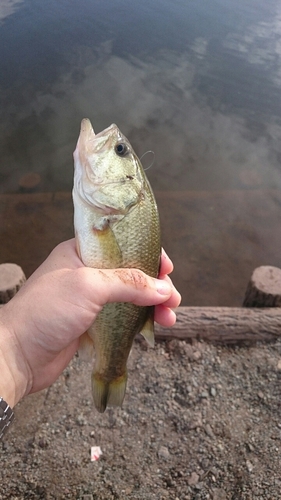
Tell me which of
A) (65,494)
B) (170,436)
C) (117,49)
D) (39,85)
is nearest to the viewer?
(65,494)

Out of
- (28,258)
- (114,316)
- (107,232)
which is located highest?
(107,232)

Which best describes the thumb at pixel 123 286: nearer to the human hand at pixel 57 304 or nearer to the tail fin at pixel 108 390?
→ the human hand at pixel 57 304

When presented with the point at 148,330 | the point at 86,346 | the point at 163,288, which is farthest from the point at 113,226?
the point at 86,346

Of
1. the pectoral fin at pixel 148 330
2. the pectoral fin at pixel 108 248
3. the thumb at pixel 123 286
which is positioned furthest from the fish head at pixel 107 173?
the pectoral fin at pixel 148 330

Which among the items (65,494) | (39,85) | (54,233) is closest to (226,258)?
(54,233)

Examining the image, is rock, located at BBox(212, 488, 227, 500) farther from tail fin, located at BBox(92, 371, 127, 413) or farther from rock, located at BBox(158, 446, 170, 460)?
tail fin, located at BBox(92, 371, 127, 413)

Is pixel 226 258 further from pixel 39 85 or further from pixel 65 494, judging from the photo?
pixel 39 85
